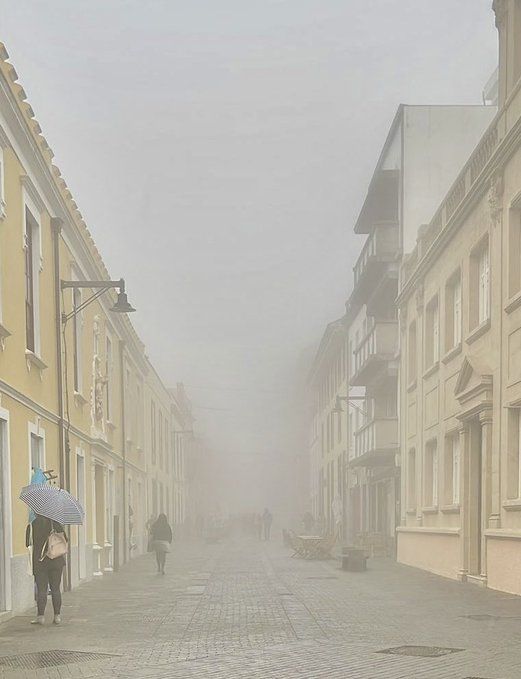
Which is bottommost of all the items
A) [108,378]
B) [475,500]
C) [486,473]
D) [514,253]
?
[475,500]

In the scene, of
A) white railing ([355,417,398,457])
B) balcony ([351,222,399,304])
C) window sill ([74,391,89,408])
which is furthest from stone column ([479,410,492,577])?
balcony ([351,222,399,304])

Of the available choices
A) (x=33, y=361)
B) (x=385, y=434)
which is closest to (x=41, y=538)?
(x=33, y=361)

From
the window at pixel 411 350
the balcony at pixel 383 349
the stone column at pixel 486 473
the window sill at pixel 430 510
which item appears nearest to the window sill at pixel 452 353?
the stone column at pixel 486 473

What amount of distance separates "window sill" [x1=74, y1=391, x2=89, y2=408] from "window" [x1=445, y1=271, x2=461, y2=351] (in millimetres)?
8289

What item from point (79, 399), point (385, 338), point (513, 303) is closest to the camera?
point (513, 303)

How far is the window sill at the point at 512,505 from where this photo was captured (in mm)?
15934

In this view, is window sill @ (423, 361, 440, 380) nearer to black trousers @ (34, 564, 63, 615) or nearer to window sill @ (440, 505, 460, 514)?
window sill @ (440, 505, 460, 514)

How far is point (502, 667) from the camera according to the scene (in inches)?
332

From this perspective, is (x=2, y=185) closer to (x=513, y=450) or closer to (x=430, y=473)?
(x=513, y=450)

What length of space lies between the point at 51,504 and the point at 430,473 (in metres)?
14.8

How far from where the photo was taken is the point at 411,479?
26922 mm

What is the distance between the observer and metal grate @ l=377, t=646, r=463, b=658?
9.22 metres

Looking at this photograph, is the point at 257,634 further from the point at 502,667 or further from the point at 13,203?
the point at 13,203

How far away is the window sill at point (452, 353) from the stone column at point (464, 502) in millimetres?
1804
